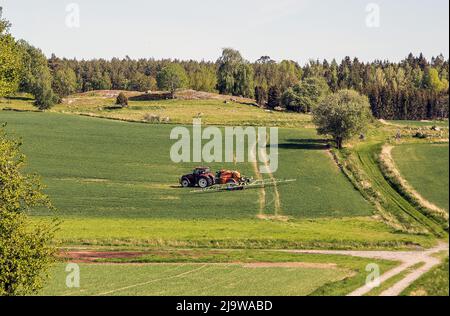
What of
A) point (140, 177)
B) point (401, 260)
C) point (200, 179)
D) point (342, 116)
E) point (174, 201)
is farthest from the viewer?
point (342, 116)

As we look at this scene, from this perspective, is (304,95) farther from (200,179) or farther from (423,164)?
(200,179)

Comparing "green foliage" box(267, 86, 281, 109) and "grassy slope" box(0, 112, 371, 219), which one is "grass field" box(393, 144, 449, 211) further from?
"green foliage" box(267, 86, 281, 109)

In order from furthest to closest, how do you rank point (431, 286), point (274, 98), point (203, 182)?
point (274, 98) < point (203, 182) < point (431, 286)

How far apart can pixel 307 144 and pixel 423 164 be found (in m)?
23.3

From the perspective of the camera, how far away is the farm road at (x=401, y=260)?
27712 millimetres

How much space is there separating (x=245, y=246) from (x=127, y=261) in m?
10.7

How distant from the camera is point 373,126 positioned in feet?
389

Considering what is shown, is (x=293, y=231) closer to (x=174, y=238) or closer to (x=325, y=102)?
(x=174, y=238)

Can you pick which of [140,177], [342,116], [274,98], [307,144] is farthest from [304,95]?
[140,177]

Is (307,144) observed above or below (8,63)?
below

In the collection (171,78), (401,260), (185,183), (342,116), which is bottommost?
(401,260)

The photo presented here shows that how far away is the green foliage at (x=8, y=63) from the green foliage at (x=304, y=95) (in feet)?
424

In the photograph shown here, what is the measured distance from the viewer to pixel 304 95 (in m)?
159
